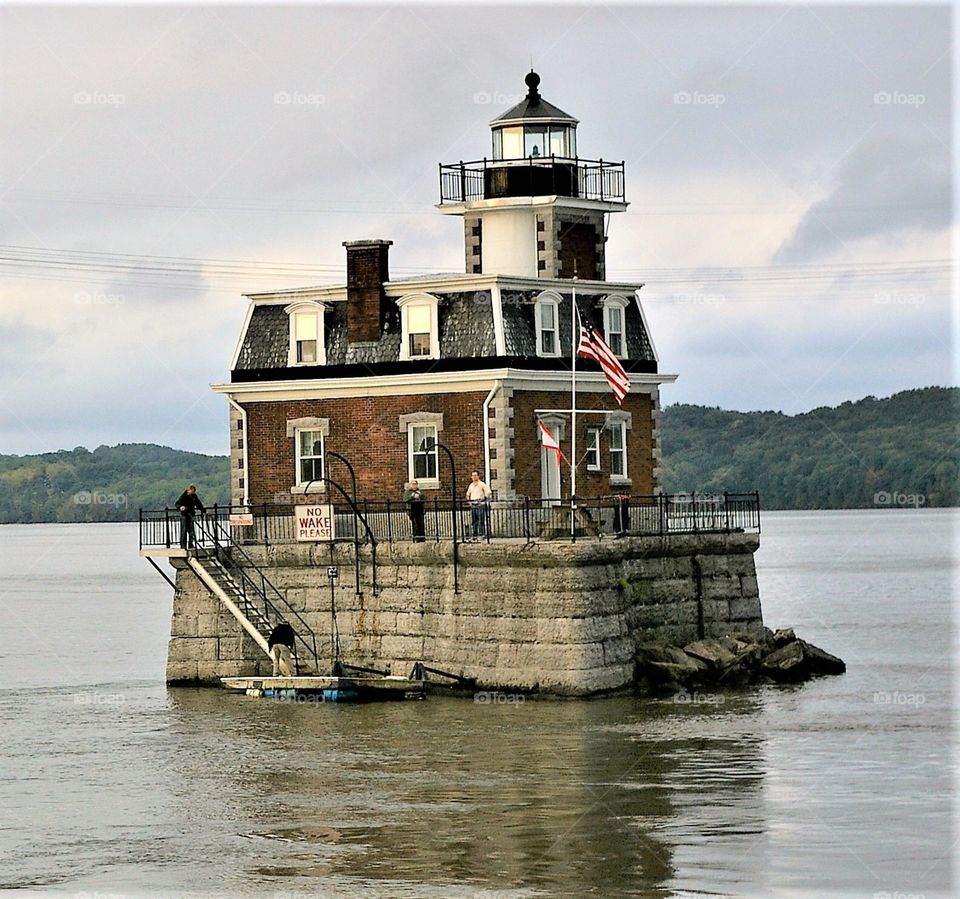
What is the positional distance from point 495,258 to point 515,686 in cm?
1286

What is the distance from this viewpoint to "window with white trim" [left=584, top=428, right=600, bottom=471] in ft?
153

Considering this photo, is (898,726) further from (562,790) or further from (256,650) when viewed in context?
(256,650)

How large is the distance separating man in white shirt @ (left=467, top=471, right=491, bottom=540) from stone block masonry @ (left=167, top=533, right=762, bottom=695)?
1034 millimetres

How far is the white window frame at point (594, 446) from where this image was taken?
46.5m

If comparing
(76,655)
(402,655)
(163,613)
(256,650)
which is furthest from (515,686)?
(163,613)

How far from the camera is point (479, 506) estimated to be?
137 feet

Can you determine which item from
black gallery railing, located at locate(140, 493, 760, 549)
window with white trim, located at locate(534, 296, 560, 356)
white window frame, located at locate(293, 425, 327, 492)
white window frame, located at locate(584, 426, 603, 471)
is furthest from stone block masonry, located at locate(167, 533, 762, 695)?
window with white trim, located at locate(534, 296, 560, 356)

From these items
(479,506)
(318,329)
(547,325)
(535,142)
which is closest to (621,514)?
(479,506)

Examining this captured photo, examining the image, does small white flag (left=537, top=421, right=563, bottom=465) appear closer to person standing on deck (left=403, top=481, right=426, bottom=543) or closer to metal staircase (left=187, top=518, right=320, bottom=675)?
person standing on deck (left=403, top=481, right=426, bottom=543)
